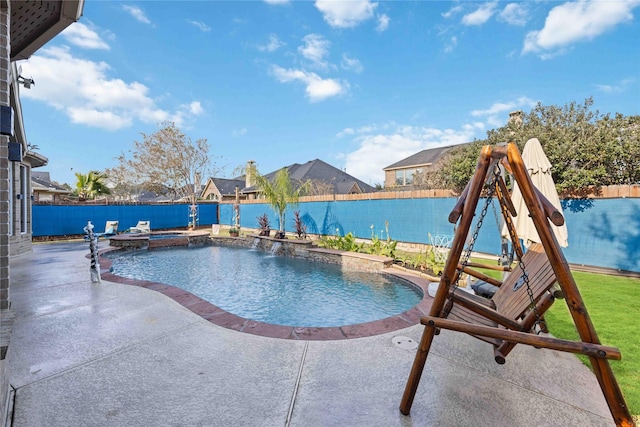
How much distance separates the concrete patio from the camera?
6.55 ft

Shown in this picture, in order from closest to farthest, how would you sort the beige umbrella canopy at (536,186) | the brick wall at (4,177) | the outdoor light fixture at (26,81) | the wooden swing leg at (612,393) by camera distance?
1. the wooden swing leg at (612,393)
2. the brick wall at (4,177)
3. the beige umbrella canopy at (536,186)
4. the outdoor light fixture at (26,81)

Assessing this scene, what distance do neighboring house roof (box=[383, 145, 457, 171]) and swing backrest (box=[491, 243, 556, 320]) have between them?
22.0 meters

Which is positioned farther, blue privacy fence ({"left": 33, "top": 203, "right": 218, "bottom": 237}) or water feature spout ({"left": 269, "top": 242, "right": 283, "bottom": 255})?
blue privacy fence ({"left": 33, "top": 203, "right": 218, "bottom": 237})

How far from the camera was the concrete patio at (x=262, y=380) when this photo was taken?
78.6 inches

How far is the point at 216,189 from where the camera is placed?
3162 centimetres

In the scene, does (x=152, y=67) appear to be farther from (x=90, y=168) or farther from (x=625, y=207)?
(x=625, y=207)

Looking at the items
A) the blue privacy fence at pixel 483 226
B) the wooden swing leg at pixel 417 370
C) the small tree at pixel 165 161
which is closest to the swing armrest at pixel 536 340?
the wooden swing leg at pixel 417 370

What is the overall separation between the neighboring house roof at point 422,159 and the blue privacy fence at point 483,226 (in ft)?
45.8

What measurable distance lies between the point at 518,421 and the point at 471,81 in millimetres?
14825

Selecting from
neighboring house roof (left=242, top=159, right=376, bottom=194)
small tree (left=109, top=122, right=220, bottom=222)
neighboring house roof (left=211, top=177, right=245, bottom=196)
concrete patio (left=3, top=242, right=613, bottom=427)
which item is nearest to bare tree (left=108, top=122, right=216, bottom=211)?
small tree (left=109, top=122, right=220, bottom=222)

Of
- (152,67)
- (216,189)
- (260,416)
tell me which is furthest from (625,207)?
(216,189)

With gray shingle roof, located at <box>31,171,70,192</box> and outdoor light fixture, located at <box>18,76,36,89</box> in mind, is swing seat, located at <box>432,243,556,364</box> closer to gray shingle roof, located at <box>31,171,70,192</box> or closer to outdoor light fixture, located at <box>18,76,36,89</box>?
outdoor light fixture, located at <box>18,76,36,89</box>

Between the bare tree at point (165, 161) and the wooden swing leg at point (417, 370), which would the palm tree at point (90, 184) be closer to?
the bare tree at point (165, 161)

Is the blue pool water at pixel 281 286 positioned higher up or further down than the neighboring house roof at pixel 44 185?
further down
